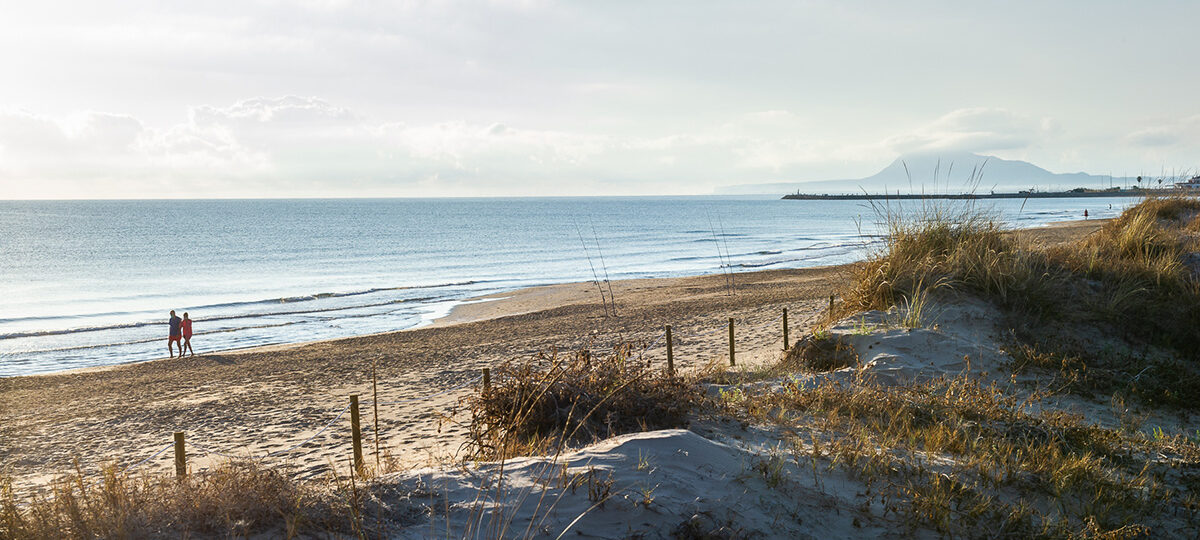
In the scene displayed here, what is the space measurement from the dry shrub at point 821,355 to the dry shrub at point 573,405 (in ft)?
11.9

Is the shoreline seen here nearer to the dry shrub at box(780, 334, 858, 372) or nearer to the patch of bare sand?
the patch of bare sand

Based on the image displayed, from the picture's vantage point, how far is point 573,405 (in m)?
5.59

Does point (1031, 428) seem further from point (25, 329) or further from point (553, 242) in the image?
point (553, 242)

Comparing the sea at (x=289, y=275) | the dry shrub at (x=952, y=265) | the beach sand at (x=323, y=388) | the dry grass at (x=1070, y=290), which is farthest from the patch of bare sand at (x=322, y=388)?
the sea at (x=289, y=275)

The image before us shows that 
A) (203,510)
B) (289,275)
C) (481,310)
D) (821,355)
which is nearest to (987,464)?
(821,355)

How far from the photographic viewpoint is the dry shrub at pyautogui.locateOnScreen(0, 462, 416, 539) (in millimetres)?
3506

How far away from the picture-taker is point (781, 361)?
9727mm

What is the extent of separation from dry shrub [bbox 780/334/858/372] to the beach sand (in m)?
1.04

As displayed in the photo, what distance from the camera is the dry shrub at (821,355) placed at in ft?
30.7

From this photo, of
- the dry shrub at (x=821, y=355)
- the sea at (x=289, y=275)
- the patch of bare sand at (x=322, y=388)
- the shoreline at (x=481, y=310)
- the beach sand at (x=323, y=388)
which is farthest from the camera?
the sea at (x=289, y=275)

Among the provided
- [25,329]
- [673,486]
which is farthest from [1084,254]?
[25,329]

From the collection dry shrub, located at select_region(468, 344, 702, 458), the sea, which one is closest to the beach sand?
dry shrub, located at select_region(468, 344, 702, 458)

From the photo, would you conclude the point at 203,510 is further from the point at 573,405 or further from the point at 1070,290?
the point at 1070,290

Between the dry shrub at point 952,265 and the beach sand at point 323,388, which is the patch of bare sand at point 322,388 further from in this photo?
the dry shrub at point 952,265
